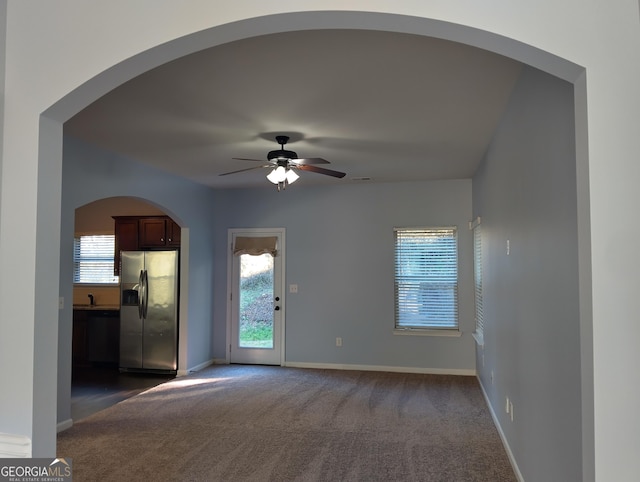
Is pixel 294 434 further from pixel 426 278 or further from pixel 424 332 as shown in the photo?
pixel 426 278

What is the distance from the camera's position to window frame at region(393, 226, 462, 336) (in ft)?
20.6

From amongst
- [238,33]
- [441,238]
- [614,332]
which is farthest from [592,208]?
[441,238]

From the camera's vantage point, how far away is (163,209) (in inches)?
225

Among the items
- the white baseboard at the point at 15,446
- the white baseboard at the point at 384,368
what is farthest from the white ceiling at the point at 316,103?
the white baseboard at the point at 384,368

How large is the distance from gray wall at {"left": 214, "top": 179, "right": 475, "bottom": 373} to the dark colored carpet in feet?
2.35

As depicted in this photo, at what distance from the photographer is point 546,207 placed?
218 centimetres

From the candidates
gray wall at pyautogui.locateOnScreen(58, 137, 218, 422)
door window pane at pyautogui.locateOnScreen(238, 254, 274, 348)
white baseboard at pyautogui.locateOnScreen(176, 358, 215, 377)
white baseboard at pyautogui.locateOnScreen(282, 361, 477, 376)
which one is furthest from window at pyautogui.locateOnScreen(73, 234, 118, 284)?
white baseboard at pyautogui.locateOnScreen(282, 361, 477, 376)

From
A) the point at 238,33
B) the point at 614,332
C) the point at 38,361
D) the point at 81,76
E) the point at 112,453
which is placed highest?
the point at 238,33

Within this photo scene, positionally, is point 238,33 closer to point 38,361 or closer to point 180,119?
point 38,361

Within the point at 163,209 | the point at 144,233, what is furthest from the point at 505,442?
the point at 144,233

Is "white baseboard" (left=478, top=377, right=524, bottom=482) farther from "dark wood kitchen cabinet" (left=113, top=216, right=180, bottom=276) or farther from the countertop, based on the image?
the countertop

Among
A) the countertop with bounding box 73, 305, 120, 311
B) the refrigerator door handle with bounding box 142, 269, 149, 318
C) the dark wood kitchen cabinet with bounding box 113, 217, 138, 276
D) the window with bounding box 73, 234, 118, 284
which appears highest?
the dark wood kitchen cabinet with bounding box 113, 217, 138, 276

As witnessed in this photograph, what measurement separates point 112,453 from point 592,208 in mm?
3788

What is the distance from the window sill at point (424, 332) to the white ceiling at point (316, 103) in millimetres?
2365
